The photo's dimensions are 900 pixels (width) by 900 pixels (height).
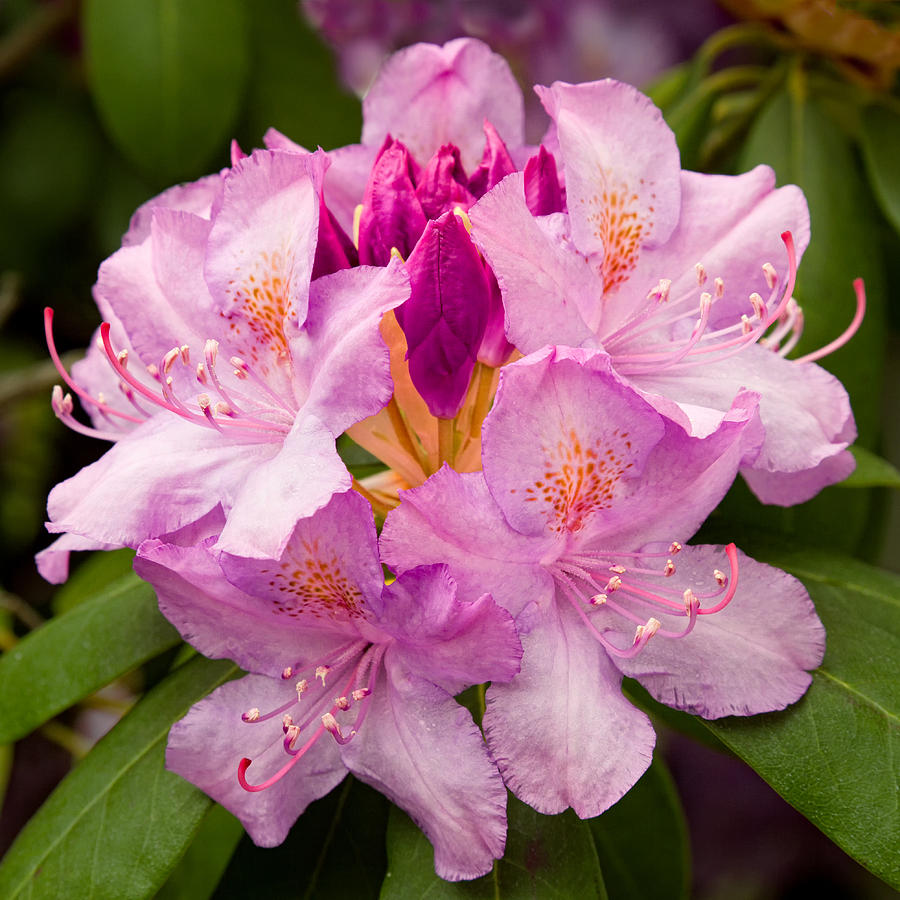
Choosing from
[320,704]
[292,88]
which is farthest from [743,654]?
[292,88]

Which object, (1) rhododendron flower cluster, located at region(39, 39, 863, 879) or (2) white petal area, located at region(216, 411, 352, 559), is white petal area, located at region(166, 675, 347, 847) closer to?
(1) rhododendron flower cluster, located at region(39, 39, 863, 879)

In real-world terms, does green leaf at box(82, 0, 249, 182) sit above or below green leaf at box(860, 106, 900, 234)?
below

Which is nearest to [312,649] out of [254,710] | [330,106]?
[254,710]

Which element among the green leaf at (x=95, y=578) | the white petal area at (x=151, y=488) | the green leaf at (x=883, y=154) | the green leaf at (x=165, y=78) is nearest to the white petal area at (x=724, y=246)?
the white petal area at (x=151, y=488)

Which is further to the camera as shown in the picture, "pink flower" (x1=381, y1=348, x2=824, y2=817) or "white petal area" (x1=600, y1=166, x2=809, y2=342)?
"white petal area" (x1=600, y1=166, x2=809, y2=342)

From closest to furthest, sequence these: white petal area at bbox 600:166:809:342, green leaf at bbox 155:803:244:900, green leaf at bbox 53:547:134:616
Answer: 1. white petal area at bbox 600:166:809:342
2. green leaf at bbox 155:803:244:900
3. green leaf at bbox 53:547:134:616

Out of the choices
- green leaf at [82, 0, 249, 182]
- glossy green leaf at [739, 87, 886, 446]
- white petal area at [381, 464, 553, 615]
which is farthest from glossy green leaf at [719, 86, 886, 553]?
green leaf at [82, 0, 249, 182]

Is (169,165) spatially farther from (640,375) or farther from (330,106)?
(640,375)
